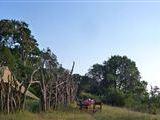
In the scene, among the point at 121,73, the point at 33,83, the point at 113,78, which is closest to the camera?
the point at 33,83

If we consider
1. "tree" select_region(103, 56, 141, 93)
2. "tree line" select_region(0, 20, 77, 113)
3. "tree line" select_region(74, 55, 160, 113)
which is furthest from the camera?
"tree" select_region(103, 56, 141, 93)

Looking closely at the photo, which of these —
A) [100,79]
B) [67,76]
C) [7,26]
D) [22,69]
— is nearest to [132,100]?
[22,69]

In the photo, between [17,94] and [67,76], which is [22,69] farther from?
[17,94]

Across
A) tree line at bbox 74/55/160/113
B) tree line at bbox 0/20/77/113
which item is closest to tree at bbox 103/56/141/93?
tree line at bbox 74/55/160/113

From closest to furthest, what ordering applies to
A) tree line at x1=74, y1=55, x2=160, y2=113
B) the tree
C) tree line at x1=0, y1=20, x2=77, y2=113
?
tree line at x1=0, y1=20, x2=77, y2=113 < tree line at x1=74, y1=55, x2=160, y2=113 < the tree

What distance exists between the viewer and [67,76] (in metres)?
38.6

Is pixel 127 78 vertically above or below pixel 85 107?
above

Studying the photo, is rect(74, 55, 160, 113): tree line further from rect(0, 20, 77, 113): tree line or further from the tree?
rect(0, 20, 77, 113): tree line

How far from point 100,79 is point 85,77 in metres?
3.64

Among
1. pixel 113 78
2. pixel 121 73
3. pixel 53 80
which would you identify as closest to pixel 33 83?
pixel 53 80

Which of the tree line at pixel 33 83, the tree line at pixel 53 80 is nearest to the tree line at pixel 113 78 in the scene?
the tree line at pixel 53 80

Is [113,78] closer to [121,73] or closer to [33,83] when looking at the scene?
[121,73]

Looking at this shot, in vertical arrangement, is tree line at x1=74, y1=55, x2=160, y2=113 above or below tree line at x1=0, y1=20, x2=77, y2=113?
above

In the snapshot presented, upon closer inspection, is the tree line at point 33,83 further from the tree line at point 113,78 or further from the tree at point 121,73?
the tree at point 121,73
